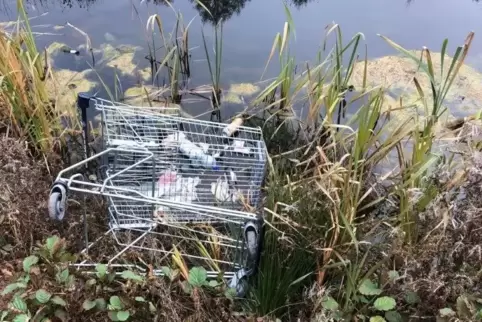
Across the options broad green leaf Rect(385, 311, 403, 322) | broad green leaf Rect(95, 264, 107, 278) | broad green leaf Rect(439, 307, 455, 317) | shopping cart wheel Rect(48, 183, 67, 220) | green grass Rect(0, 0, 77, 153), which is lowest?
broad green leaf Rect(385, 311, 403, 322)

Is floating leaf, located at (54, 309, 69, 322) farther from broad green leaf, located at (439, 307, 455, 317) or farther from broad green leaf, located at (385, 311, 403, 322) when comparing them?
broad green leaf, located at (439, 307, 455, 317)

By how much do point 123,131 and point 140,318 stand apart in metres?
0.81

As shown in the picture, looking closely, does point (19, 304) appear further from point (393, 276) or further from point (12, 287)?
point (393, 276)

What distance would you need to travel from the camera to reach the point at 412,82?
3.40 meters

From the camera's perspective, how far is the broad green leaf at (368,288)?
170 cm

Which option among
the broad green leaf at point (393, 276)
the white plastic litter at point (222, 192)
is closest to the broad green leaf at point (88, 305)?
the white plastic litter at point (222, 192)

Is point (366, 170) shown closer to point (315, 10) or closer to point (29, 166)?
point (29, 166)

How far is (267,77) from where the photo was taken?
11.4 feet

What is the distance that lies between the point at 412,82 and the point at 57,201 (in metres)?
2.59

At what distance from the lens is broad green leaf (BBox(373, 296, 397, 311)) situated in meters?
1.65

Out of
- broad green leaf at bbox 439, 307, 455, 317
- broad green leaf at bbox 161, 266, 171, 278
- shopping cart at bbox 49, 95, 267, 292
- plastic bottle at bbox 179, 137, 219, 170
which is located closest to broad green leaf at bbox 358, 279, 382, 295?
broad green leaf at bbox 439, 307, 455, 317

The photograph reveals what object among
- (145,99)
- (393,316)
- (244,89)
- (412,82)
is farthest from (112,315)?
(412,82)

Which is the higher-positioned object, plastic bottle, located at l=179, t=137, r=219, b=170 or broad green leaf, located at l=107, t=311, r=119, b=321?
plastic bottle, located at l=179, t=137, r=219, b=170

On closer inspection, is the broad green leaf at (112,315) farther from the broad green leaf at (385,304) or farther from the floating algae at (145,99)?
the floating algae at (145,99)
